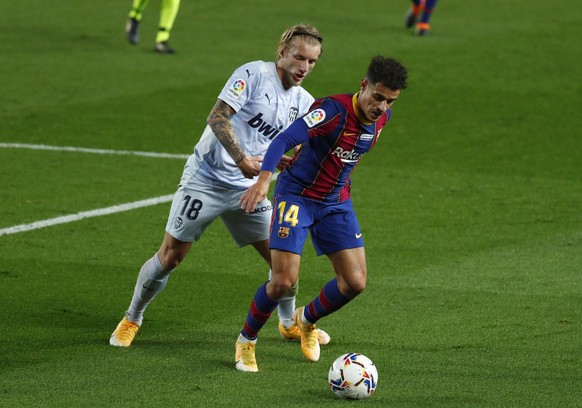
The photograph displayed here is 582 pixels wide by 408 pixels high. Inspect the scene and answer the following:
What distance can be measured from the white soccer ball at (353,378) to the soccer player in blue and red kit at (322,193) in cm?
71

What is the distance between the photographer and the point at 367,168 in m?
14.6

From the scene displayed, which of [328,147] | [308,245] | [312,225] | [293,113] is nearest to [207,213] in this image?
[312,225]

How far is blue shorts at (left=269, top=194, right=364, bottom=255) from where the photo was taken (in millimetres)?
7539

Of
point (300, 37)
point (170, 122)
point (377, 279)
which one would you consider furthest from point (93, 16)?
point (300, 37)

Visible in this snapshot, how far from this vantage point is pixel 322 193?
25.2 ft

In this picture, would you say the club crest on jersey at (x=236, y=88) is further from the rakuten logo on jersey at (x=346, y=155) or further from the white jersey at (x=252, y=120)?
the rakuten logo on jersey at (x=346, y=155)

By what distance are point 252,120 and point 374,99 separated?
3.33 ft

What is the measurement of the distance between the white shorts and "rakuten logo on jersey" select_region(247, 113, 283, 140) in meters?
0.43

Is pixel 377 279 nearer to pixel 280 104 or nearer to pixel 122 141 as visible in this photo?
pixel 280 104

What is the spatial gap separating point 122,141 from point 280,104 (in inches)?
317

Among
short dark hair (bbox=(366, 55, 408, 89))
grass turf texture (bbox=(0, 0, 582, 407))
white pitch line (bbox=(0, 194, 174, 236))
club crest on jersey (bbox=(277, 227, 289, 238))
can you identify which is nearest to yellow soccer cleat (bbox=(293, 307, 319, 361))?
grass turf texture (bbox=(0, 0, 582, 407))

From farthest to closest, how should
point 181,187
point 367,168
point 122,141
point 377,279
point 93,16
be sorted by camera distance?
point 93,16 → point 122,141 → point 367,168 → point 377,279 → point 181,187

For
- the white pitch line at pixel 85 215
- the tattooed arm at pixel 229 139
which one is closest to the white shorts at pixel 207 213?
the tattooed arm at pixel 229 139

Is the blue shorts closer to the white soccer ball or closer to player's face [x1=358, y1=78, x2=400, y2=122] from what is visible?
player's face [x1=358, y1=78, x2=400, y2=122]
